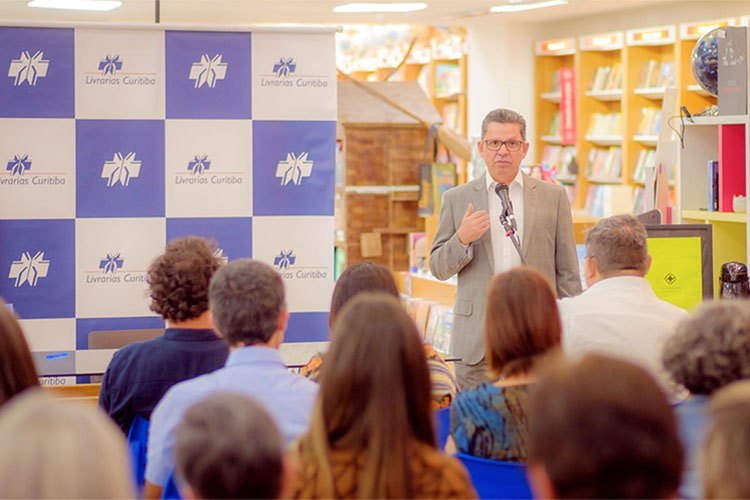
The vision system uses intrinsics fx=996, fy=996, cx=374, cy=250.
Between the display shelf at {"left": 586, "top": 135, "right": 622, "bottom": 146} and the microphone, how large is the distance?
6470mm

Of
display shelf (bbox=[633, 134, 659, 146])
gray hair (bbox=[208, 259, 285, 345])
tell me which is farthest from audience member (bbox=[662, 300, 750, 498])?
display shelf (bbox=[633, 134, 659, 146])

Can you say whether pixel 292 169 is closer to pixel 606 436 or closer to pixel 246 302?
pixel 246 302

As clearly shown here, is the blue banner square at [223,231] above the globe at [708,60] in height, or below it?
below

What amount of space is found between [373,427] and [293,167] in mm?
2404

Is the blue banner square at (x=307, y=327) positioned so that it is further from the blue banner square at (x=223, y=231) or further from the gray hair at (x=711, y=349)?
the gray hair at (x=711, y=349)

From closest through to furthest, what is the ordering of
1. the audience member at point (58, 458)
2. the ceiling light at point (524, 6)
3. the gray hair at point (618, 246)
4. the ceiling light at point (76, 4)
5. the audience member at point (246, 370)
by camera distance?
the audience member at point (58, 458) < the audience member at point (246, 370) < the gray hair at point (618, 246) < the ceiling light at point (76, 4) < the ceiling light at point (524, 6)

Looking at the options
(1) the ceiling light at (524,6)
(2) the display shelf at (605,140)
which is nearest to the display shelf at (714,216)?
(1) the ceiling light at (524,6)

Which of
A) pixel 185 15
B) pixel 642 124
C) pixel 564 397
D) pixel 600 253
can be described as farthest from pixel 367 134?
pixel 564 397

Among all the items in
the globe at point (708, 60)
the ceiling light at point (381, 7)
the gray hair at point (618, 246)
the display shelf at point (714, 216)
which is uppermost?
the ceiling light at point (381, 7)

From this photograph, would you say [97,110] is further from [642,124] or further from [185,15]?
[642,124]

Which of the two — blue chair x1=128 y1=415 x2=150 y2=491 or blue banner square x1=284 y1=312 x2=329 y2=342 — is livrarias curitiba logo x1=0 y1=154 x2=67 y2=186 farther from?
blue chair x1=128 y1=415 x2=150 y2=491

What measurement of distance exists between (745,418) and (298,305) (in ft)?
9.35

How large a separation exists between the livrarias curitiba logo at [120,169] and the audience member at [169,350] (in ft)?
3.53

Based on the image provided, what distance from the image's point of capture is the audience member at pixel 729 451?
128cm
